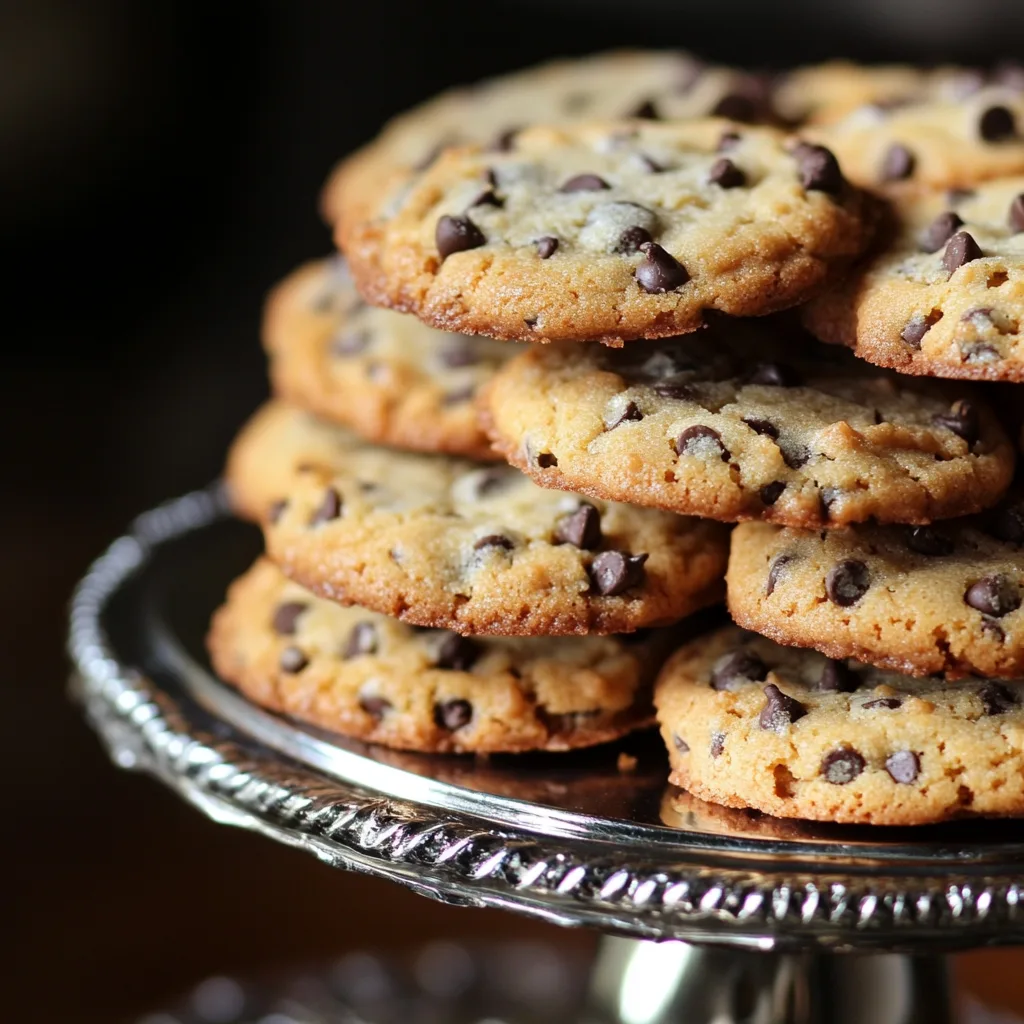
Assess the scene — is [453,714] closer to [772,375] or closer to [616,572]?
[616,572]

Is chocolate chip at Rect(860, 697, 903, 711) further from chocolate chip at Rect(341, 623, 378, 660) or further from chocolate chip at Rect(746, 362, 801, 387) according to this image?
chocolate chip at Rect(341, 623, 378, 660)

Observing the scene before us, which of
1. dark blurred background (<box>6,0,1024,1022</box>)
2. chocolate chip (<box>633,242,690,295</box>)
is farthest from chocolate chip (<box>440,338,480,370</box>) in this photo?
dark blurred background (<box>6,0,1024,1022</box>)

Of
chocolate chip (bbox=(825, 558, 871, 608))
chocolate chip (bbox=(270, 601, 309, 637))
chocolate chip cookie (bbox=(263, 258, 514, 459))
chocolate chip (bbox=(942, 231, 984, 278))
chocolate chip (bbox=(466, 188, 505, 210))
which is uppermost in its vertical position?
chocolate chip (bbox=(466, 188, 505, 210))

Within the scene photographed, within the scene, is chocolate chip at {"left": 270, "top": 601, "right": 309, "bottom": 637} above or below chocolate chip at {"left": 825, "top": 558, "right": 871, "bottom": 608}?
below

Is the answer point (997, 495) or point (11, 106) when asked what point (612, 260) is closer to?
point (997, 495)

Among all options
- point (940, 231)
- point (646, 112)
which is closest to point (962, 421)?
point (940, 231)

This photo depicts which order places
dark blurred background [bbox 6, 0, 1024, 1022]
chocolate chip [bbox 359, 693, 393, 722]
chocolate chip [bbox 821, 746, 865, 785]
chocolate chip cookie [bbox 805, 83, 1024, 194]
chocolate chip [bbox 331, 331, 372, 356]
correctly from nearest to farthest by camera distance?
chocolate chip [bbox 821, 746, 865, 785] → chocolate chip [bbox 359, 693, 393, 722] → chocolate chip cookie [bbox 805, 83, 1024, 194] → chocolate chip [bbox 331, 331, 372, 356] → dark blurred background [bbox 6, 0, 1024, 1022]

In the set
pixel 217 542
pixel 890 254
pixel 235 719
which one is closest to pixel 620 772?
pixel 235 719
